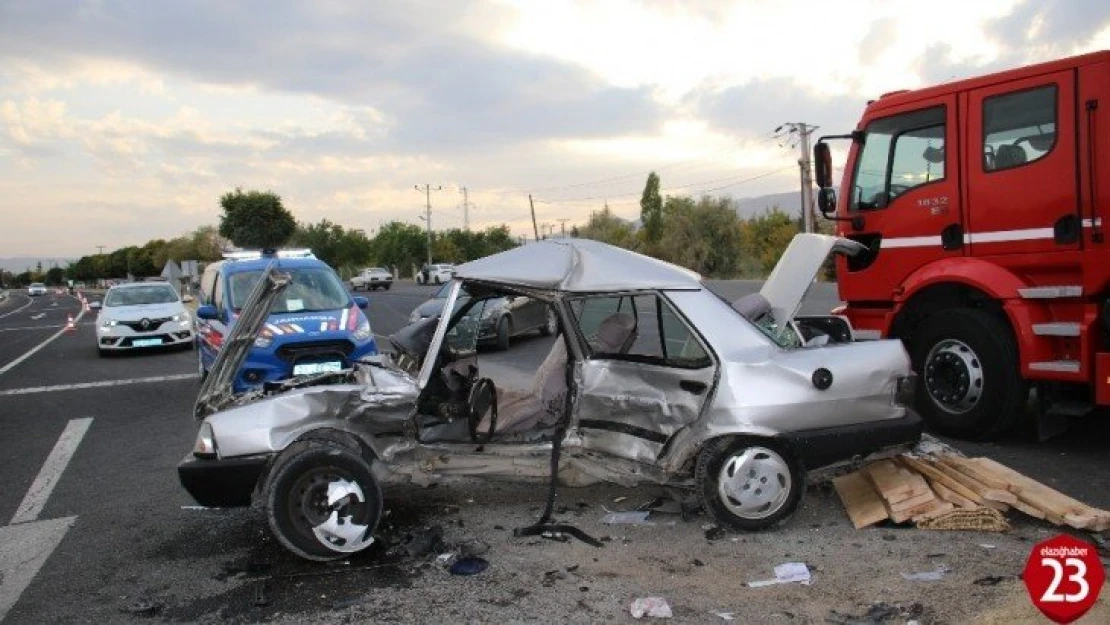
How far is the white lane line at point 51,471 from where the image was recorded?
583 centimetres

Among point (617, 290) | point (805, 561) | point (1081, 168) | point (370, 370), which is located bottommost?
point (805, 561)

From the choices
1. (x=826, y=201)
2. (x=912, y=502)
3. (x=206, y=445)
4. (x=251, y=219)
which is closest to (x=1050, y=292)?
(x=826, y=201)

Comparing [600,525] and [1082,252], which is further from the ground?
[1082,252]

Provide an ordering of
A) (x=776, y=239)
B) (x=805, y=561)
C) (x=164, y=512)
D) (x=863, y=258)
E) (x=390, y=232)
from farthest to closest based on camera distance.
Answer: (x=390, y=232) < (x=776, y=239) < (x=863, y=258) < (x=164, y=512) < (x=805, y=561)

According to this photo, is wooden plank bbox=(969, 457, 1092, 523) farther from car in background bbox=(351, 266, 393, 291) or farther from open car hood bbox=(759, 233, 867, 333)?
car in background bbox=(351, 266, 393, 291)

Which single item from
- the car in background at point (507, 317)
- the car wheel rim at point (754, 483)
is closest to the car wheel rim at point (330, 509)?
the car in background at point (507, 317)

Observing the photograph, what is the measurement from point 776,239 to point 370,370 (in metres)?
74.4

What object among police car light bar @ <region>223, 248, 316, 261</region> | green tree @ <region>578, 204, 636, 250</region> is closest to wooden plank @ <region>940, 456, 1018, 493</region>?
police car light bar @ <region>223, 248, 316, 261</region>

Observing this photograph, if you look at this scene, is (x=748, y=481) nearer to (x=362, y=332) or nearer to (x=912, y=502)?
(x=912, y=502)

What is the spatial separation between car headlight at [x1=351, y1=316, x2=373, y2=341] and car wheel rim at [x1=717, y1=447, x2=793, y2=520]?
6.01 meters

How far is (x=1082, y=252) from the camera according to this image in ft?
19.2

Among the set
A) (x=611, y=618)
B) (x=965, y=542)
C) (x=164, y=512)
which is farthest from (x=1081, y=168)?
(x=164, y=512)

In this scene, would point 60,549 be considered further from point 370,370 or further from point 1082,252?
point 1082,252

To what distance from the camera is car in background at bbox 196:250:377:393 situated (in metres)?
9.25
